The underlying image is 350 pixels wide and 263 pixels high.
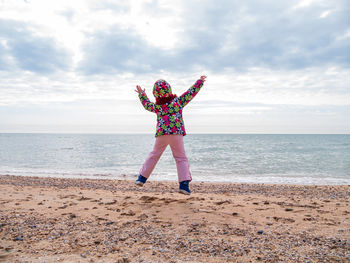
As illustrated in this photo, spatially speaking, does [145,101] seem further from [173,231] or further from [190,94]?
[173,231]

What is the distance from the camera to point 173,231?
12.2 ft

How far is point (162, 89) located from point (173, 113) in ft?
1.88

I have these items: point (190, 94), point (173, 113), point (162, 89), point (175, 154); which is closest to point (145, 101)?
point (162, 89)

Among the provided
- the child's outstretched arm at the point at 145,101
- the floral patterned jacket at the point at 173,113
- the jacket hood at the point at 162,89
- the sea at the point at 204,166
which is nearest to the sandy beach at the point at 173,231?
the floral patterned jacket at the point at 173,113

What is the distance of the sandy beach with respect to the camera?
298 cm

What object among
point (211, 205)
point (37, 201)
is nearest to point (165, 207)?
point (211, 205)

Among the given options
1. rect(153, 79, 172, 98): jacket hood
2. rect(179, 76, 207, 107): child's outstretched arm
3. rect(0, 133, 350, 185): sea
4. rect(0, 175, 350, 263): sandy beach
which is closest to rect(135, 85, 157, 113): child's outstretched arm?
rect(153, 79, 172, 98): jacket hood

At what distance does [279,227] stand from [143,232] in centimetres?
204

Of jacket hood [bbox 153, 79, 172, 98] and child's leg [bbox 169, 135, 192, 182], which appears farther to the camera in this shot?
jacket hood [bbox 153, 79, 172, 98]

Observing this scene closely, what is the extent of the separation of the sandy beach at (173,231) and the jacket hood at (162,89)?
89.9 inches

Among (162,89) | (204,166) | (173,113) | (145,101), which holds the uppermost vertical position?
(162,89)

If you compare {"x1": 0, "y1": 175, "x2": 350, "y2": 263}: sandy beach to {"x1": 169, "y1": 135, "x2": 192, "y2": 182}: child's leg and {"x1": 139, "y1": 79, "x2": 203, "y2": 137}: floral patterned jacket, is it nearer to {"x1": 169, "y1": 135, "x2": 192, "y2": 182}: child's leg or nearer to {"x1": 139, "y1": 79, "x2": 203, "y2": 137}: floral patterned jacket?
{"x1": 169, "y1": 135, "x2": 192, "y2": 182}: child's leg

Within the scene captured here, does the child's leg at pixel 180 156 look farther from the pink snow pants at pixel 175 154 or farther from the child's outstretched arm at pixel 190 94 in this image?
the child's outstretched arm at pixel 190 94

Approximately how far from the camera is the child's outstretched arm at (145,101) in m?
5.59
